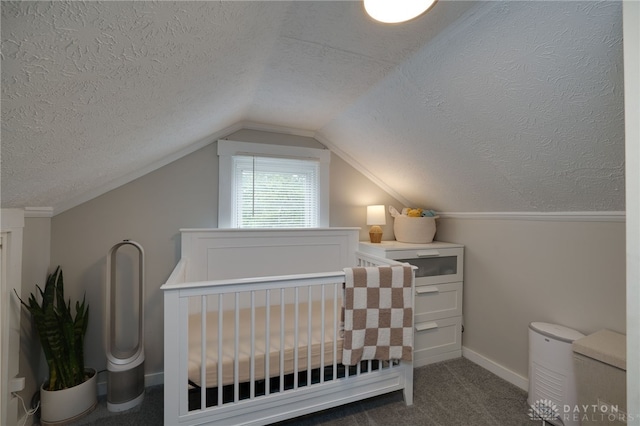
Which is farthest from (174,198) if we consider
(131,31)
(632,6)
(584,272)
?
(584,272)

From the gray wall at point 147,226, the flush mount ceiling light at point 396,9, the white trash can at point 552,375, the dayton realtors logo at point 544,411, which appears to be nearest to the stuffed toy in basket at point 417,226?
the white trash can at point 552,375

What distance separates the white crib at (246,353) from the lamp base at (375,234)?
0.42 m

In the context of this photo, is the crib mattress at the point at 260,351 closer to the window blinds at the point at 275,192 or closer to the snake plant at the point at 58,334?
the snake plant at the point at 58,334

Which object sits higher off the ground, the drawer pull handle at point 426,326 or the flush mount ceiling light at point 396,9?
the flush mount ceiling light at point 396,9

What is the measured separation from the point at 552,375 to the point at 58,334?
3.00 metres

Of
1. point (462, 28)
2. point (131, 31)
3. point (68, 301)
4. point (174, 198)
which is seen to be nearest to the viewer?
point (131, 31)

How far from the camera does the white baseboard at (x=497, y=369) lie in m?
1.92

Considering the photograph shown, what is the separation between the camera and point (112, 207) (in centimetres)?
194

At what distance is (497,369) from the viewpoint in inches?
82.4

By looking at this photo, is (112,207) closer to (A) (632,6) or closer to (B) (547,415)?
(A) (632,6)

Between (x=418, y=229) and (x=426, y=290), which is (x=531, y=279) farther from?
(x=418, y=229)

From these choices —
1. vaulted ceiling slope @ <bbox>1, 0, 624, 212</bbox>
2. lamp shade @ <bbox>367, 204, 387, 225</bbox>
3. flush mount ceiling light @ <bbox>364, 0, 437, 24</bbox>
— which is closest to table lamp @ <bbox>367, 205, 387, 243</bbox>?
lamp shade @ <bbox>367, 204, 387, 225</bbox>

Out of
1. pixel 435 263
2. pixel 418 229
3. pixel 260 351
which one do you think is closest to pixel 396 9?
pixel 260 351

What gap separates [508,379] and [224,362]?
2117mm
